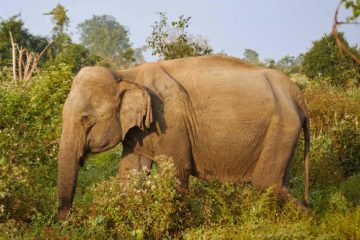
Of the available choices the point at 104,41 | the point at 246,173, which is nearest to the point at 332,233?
the point at 246,173

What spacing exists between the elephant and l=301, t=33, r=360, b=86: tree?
1499cm

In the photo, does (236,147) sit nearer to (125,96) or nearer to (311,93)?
(125,96)

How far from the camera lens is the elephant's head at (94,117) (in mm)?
6293

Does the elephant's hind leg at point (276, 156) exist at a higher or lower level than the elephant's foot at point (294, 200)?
A: higher

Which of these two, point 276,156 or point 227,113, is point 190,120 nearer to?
point 227,113

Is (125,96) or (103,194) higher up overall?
(125,96)

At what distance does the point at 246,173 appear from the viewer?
710 centimetres

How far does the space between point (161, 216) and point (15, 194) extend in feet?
6.08

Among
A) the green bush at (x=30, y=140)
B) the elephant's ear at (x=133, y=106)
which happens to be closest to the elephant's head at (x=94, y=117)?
the elephant's ear at (x=133, y=106)

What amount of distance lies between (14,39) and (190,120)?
25.6 meters

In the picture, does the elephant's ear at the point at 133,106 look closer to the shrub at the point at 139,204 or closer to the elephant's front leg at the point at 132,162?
the elephant's front leg at the point at 132,162

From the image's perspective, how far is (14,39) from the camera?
30.2 m

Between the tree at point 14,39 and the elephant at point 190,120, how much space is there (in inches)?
707

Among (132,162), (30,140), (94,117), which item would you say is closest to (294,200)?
(132,162)
